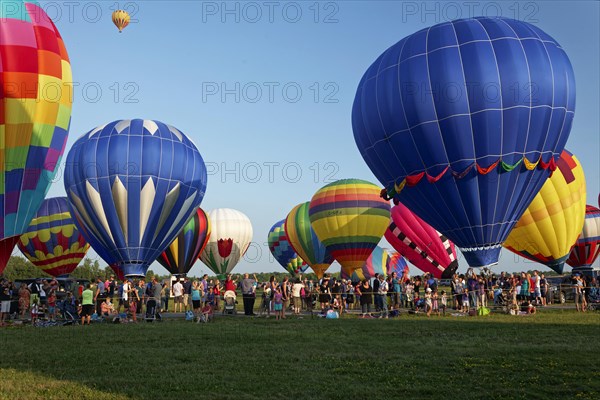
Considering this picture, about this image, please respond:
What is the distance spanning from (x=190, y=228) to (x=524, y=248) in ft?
68.0

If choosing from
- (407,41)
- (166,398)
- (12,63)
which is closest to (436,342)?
(166,398)

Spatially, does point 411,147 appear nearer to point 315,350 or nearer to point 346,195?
point 315,350

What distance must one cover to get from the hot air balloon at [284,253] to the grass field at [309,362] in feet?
147

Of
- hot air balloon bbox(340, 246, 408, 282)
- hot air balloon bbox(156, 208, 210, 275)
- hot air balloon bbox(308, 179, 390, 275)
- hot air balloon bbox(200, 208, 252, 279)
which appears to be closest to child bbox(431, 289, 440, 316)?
hot air balloon bbox(308, 179, 390, 275)

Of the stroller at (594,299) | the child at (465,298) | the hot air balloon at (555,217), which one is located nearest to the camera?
the child at (465,298)

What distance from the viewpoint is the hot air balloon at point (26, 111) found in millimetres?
19531

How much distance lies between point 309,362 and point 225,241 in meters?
41.4

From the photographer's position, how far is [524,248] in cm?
3162

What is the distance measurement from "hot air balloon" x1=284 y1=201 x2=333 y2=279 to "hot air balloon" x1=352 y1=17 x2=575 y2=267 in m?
23.8

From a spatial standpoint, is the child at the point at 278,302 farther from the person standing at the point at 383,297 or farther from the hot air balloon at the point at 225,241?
the hot air balloon at the point at 225,241

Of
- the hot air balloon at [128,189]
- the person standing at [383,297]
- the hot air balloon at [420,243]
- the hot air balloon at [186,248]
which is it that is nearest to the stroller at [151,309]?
the hot air balloon at [128,189]

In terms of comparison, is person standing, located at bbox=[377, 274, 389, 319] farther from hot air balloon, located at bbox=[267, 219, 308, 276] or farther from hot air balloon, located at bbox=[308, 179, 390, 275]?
hot air balloon, located at bbox=[267, 219, 308, 276]

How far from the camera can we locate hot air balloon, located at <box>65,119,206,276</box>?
26547 millimetres

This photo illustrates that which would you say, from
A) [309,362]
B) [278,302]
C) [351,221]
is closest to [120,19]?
[351,221]
